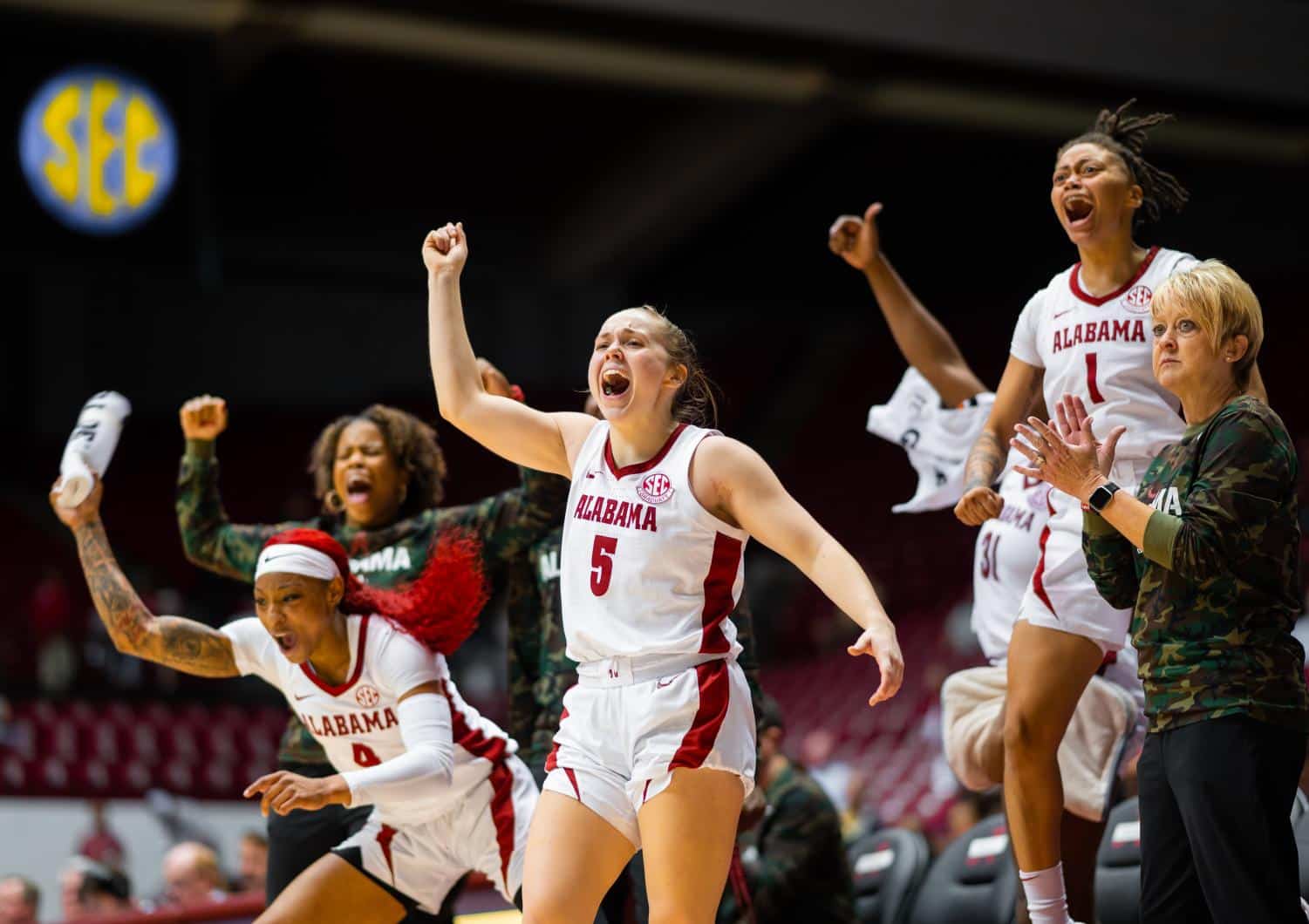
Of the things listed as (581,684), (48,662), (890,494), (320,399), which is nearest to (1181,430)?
(581,684)

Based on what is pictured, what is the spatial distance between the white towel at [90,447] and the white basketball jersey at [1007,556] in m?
2.63

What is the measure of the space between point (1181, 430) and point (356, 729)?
2.35m

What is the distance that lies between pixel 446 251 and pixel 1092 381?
5.52 feet

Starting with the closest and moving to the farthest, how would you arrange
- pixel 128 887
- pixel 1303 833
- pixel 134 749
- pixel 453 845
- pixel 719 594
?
pixel 719 594
pixel 453 845
pixel 1303 833
pixel 128 887
pixel 134 749

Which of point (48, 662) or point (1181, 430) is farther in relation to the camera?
point (48, 662)

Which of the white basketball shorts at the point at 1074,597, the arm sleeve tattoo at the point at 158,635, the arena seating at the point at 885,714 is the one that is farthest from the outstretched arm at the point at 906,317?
the arena seating at the point at 885,714

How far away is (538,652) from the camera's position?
208 inches

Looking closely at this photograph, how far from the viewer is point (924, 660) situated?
1507 centimetres

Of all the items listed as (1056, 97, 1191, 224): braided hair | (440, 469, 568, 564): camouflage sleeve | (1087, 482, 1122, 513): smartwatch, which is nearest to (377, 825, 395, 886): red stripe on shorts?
(440, 469, 568, 564): camouflage sleeve

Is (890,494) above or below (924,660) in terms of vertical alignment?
above

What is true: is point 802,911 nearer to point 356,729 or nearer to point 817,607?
point 356,729

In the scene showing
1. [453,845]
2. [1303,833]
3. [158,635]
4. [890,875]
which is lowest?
[890,875]

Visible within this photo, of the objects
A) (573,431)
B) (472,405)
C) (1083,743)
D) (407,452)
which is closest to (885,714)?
(407,452)

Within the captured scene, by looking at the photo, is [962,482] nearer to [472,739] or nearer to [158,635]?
[472,739]
